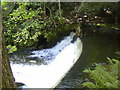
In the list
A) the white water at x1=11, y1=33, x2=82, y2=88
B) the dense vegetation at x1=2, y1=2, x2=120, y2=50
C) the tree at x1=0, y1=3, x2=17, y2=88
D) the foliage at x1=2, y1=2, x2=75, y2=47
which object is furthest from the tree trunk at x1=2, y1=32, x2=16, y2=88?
the dense vegetation at x1=2, y1=2, x2=120, y2=50

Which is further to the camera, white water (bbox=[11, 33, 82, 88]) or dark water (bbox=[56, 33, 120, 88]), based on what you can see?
white water (bbox=[11, 33, 82, 88])

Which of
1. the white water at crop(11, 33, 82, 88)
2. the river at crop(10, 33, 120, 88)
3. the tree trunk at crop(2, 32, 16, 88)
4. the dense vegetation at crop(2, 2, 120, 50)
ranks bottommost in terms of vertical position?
the white water at crop(11, 33, 82, 88)

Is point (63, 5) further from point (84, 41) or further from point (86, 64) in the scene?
point (86, 64)

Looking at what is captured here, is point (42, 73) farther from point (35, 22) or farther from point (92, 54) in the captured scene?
point (35, 22)

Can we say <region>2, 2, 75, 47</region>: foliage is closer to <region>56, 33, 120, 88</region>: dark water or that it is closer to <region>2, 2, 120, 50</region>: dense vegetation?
<region>2, 2, 120, 50</region>: dense vegetation

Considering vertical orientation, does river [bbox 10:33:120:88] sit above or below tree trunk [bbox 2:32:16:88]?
below

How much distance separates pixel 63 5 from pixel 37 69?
3735 millimetres

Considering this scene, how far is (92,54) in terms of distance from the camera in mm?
5062

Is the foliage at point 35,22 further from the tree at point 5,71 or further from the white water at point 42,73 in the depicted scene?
the tree at point 5,71

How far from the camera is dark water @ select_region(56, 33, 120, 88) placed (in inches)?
131

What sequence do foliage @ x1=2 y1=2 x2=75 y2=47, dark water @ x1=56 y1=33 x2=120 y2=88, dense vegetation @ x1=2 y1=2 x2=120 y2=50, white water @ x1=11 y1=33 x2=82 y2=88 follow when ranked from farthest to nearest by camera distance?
dense vegetation @ x1=2 y1=2 x2=120 y2=50 → foliage @ x1=2 y1=2 x2=75 y2=47 → white water @ x1=11 y1=33 x2=82 y2=88 → dark water @ x1=56 y1=33 x2=120 y2=88

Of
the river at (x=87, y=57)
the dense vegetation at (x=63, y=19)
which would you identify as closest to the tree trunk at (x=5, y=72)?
the river at (x=87, y=57)

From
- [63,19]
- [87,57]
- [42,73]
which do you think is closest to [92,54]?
[87,57]

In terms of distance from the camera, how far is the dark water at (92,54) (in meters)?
3.32
